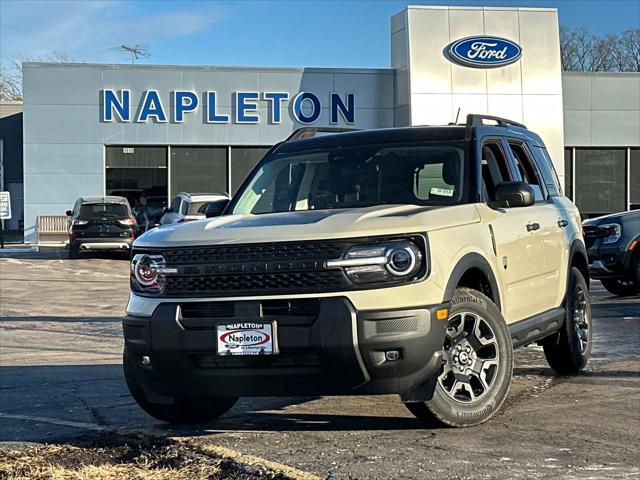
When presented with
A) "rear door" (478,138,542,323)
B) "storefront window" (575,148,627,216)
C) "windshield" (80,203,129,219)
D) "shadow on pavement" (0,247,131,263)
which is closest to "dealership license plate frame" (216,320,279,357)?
"rear door" (478,138,542,323)

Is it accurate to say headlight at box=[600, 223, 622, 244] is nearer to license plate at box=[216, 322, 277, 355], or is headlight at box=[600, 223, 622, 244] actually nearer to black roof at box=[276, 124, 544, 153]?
black roof at box=[276, 124, 544, 153]

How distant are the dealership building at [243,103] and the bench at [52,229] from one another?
0.25 metres

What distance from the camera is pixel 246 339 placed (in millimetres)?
5039

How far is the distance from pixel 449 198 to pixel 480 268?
636mm

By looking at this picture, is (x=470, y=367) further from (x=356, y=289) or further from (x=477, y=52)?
(x=477, y=52)

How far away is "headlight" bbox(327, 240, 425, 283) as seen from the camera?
502cm

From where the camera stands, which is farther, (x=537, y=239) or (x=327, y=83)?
(x=327, y=83)

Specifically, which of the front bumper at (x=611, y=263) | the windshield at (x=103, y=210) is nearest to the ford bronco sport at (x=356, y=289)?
the front bumper at (x=611, y=263)

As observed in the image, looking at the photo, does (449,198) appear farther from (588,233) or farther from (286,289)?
(588,233)

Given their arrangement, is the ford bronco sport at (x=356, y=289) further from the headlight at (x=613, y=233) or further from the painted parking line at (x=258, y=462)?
the headlight at (x=613, y=233)

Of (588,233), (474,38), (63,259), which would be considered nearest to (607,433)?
(588,233)

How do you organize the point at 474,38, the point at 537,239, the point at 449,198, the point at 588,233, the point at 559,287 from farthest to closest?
the point at 474,38 → the point at 588,233 → the point at 559,287 → the point at 537,239 → the point at 449,198

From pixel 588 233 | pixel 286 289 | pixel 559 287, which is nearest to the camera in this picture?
pixel 286 289

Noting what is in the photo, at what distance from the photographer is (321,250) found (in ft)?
16.6
